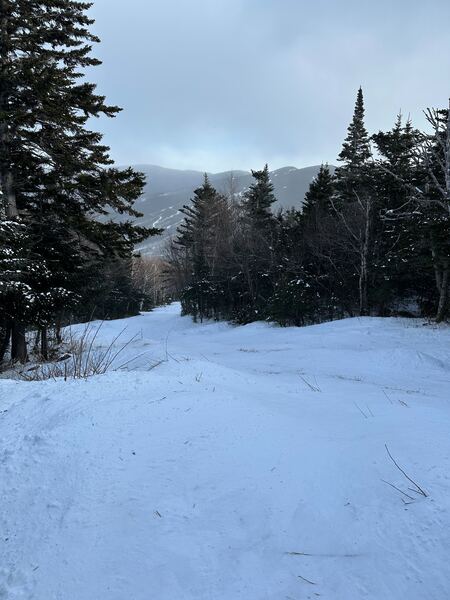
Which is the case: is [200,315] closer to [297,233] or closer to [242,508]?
[297,233]

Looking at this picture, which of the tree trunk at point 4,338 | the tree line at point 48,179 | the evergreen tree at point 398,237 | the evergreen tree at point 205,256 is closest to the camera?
the tree line at point 48,179

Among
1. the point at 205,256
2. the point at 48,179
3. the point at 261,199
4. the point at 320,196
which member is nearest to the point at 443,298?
the point at 320,196

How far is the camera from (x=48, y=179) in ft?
38.2

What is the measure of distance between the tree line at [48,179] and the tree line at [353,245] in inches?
463

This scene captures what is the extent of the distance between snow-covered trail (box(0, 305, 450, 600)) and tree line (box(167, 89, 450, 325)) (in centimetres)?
1214

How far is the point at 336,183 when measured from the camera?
30.8 meters

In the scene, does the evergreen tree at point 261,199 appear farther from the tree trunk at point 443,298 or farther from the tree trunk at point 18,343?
the tree trunk at point 18,343

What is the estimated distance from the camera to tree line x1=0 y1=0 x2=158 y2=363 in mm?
10312

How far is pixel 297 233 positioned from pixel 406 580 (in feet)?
85.9

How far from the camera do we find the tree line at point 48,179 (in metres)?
10.3

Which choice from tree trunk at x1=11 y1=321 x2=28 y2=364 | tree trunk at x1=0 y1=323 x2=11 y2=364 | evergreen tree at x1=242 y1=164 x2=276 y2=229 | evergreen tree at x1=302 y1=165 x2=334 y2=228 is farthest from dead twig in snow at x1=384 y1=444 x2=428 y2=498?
evergreen tree at x1=242 y1=164 x2=276 y2=229

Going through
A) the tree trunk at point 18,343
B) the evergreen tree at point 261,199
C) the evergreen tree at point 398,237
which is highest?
the evergreen tree at point 261,199

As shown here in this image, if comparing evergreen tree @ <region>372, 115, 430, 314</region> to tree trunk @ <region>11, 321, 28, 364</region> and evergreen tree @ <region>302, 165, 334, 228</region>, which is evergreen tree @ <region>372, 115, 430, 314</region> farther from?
tree trunk @ <region>11, 321, 28, 364</region>

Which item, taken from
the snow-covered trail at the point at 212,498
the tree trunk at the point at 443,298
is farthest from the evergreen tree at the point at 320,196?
the snow-covered trail at the point at 212,498
